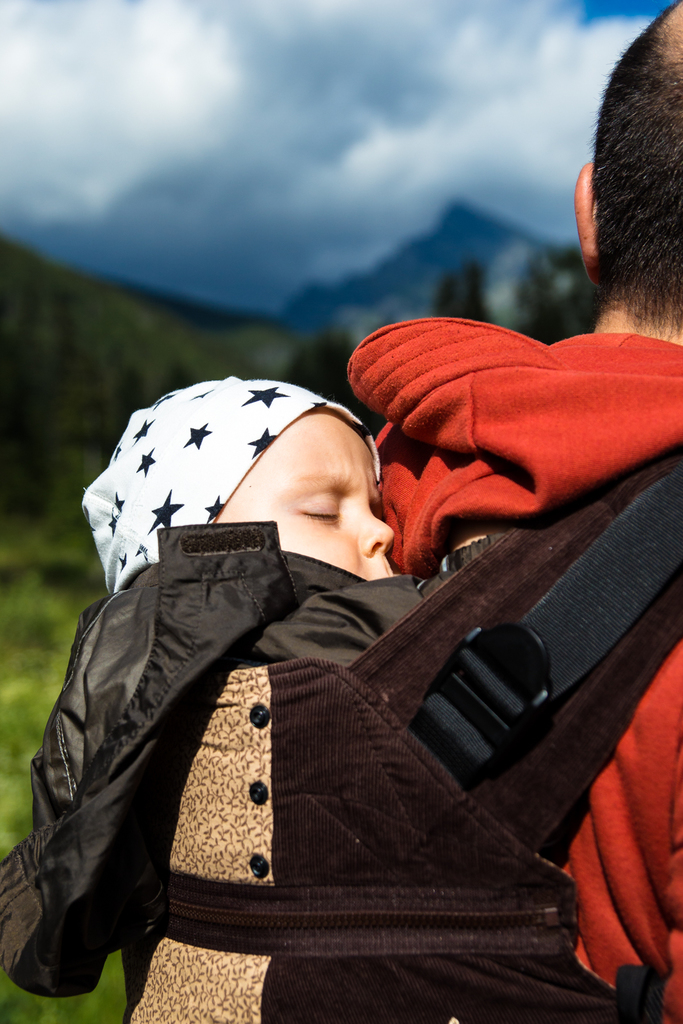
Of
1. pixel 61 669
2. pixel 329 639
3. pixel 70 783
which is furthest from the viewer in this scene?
pixel 61 669

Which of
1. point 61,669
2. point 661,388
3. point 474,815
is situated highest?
point 661,388

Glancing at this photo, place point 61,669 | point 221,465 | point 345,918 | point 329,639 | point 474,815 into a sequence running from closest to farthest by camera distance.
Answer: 1. point 474,815
2. point 345,918
3. point 329,639
4. point 221,465
5. point 61,669

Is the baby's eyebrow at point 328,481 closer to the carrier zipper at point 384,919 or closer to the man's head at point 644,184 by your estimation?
the man's head at point 644,184

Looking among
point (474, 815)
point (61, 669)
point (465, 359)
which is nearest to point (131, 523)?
point (465, 359)

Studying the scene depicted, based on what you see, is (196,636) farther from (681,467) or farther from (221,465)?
(681,467)

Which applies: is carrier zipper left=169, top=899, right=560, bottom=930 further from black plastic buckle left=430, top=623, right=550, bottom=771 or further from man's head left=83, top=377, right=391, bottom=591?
man's head left=83, top=377, right=391, bottom=591

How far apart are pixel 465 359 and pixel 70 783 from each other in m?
1.17

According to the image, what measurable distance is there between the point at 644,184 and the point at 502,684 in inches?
41.2

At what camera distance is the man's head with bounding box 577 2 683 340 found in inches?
58.2

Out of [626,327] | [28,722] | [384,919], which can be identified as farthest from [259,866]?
[28,722]

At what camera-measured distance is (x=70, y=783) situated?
154 cm

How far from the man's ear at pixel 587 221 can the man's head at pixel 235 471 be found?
783 mm

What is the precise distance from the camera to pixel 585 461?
1.27 m

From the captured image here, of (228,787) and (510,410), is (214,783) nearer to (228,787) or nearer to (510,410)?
(228,787)
